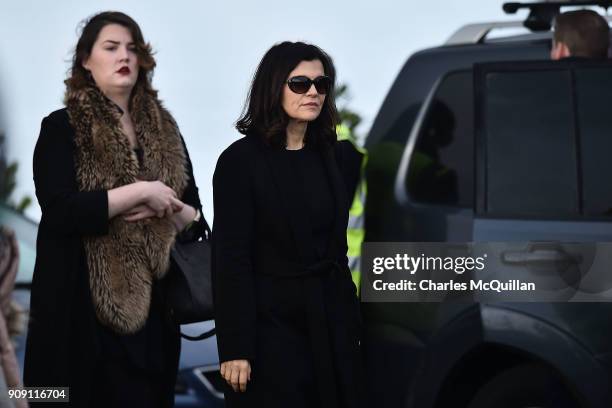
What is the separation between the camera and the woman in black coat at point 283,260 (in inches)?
137

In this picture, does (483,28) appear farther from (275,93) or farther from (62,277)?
(62,277)

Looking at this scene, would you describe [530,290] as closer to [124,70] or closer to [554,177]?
[554,177]

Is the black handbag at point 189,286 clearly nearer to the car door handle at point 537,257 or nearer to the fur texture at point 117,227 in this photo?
the fur texture at point 117,227

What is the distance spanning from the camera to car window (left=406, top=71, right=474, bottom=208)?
4.44 meters

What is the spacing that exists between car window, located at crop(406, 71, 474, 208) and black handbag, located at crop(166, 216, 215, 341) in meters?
0.89

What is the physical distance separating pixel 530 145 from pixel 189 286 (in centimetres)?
122

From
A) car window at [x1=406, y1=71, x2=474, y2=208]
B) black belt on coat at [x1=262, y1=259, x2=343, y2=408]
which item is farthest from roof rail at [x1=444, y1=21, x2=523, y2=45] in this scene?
black belt on coat at [x1=262, y1=259, x2=343, y2=408]

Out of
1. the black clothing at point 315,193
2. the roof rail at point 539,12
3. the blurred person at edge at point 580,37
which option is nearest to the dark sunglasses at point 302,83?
the black clothing at point 315,193

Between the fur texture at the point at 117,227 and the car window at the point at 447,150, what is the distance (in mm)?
930

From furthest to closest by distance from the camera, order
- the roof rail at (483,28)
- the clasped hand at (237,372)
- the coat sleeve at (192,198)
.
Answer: the roof rail at (483,28)
the coat sleeve at (192,198)
the clasped hand at (237,372)

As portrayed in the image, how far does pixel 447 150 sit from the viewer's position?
4.49 metres

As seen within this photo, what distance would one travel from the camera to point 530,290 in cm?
421

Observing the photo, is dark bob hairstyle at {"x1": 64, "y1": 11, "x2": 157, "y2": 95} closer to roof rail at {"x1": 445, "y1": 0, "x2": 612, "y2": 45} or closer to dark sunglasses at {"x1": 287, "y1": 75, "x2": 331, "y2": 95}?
dark sunglasses at {"x1": 287, "y1": 75, "x2": 331, "y2": 95}

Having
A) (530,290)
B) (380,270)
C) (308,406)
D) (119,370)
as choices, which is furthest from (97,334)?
(530,290)
